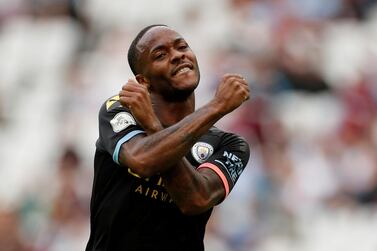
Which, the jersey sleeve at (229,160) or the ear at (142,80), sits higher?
the ear at (142,80)

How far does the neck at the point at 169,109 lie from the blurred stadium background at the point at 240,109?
534cm

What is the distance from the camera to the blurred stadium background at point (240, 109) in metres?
10.8

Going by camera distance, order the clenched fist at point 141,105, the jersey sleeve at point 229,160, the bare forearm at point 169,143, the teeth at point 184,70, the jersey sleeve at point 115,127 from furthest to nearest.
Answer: the jersey sleeve at point 229,160 < the teeth at point 184,70 < the jersey sleeve at point 115,127 < the clenched fist at point 141,105 < the bare forearm at point 169,143

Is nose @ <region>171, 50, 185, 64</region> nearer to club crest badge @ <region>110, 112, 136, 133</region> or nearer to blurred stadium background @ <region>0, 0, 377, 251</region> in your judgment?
club crest badge @ <region>110, 112, 136, 133</region>

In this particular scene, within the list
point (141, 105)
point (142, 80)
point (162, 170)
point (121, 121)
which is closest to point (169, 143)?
point (162, 170)

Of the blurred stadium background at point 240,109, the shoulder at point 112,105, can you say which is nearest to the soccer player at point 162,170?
the shoulder at point 112,105

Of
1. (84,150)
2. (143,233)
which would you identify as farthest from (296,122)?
(143,233)

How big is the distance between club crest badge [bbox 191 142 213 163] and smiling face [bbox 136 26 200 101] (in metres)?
0.34

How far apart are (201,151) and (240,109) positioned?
5663 millimetres

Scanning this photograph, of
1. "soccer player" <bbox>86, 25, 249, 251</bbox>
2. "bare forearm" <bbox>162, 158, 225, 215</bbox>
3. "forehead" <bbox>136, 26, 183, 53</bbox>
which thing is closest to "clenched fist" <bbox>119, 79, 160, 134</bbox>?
"soccer player" <bbox>86, 25, 249, 251</bbox>

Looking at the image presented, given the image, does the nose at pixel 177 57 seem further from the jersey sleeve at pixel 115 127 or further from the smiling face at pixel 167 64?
the jersey sleeve at pixel 115 127

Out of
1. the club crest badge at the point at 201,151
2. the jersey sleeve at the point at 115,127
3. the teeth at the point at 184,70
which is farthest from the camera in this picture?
the club crest badge at the point at 201,151

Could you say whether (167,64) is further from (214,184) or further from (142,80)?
(214,184)

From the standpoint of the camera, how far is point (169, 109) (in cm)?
Answer: 550
